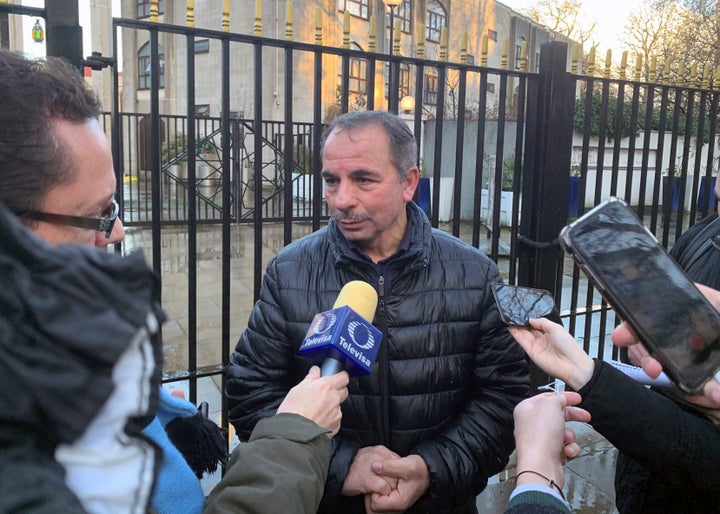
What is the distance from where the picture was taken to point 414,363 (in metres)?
2.28

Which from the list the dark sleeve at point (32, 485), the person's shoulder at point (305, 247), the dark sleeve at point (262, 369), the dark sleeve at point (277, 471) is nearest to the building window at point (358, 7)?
the person's shoulder at point (305, 247)

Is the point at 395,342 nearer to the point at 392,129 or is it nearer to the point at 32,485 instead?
the point at 392,129

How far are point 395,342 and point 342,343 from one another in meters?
0.74

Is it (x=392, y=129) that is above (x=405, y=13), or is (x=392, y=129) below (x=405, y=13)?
below

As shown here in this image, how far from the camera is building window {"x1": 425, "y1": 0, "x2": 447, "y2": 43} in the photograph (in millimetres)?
33375

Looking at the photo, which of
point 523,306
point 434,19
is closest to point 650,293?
point 523,306

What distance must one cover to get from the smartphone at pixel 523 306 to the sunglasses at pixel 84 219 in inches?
45.7

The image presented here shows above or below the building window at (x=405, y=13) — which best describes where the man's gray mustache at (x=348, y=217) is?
below

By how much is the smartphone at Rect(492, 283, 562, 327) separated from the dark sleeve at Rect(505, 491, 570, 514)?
51 centimetres

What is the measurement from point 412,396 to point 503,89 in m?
2.15

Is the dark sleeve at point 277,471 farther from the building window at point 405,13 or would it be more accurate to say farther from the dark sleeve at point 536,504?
the building window at point 405,13

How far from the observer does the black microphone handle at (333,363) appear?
62.2 inches

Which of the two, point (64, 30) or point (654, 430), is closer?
point (654, 430)

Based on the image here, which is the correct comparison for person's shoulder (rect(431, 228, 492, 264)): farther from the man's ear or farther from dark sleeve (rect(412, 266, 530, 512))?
the man's ear
